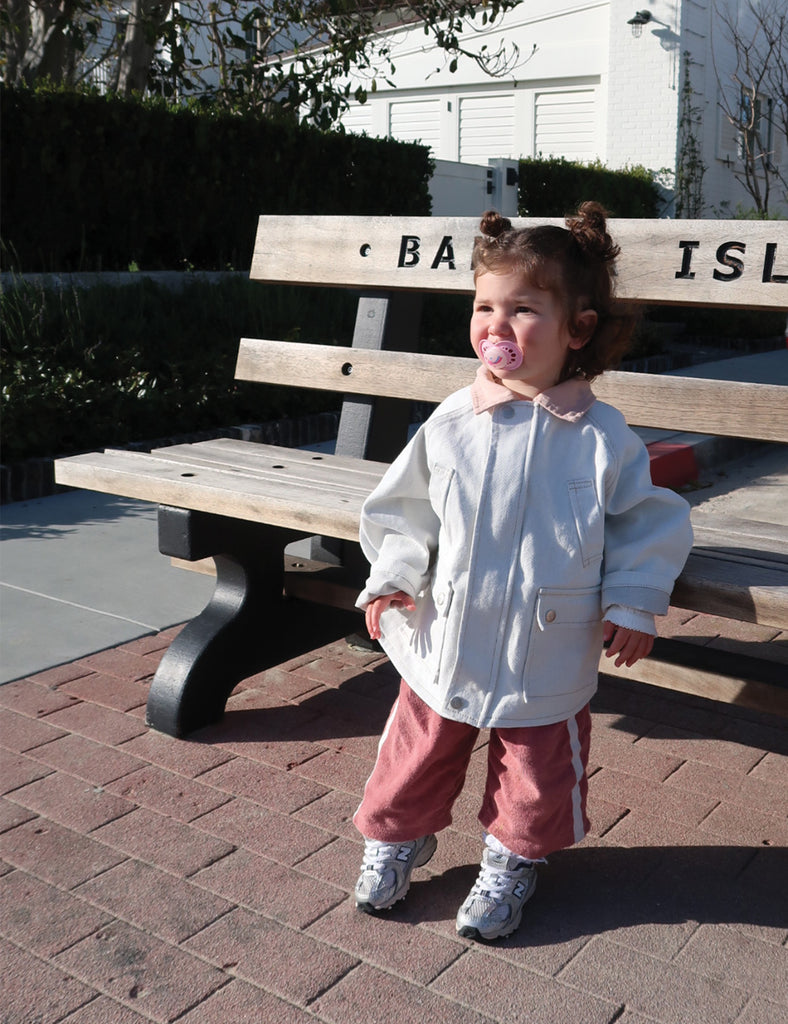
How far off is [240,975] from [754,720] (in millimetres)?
1734

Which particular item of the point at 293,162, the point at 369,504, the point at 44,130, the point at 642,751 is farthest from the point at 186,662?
the point at 293,162

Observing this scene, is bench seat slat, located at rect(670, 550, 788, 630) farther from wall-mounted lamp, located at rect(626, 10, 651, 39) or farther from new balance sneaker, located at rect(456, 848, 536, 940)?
wall-mounted lamp, located at rect(626, 10, 651, 39)

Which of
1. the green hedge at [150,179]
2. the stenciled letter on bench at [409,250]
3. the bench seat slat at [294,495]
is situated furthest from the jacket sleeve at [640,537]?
the green hedge at [150,179]

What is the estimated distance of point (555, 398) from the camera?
2184mm

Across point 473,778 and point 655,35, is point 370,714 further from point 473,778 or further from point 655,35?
point 655,35

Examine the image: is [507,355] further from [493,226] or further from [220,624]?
[220,624]

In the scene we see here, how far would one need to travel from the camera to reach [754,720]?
3221mm

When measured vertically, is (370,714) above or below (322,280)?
below

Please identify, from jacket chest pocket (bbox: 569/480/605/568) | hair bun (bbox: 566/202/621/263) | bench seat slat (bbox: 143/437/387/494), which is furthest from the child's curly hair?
bench seat slat (bbox: 143/437/387/494)

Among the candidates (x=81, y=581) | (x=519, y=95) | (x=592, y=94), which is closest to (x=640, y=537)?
(x=81, y=581)

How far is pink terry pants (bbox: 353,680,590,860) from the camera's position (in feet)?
7.30

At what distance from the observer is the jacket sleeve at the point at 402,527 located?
223 centimetres

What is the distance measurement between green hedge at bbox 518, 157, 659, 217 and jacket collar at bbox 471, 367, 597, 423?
12769 mm

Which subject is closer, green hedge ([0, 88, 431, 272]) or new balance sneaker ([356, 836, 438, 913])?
new balance sneaker ([356, 836, 438, 913])
